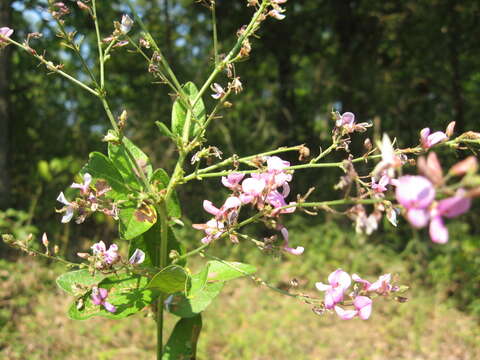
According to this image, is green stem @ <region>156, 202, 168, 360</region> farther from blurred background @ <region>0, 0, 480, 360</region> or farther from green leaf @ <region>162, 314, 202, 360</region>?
blurred background @ <region>0, 0, 480, 360</region>

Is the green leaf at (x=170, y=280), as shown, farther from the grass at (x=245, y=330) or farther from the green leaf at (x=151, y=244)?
the grass at (x=245, y=330)

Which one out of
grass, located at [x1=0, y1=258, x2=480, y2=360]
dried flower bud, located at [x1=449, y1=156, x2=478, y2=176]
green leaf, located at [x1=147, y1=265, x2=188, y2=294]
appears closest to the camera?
dried flower bud, located at [x1=449, y1=156, x2=478, y2=176]

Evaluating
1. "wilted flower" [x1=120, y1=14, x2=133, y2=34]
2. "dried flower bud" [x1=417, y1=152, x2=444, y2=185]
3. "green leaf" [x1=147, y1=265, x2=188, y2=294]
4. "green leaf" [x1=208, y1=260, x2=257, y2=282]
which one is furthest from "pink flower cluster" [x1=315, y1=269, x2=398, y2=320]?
"wilted flower" [x1=120, y1=14, x2=133, y2=34]

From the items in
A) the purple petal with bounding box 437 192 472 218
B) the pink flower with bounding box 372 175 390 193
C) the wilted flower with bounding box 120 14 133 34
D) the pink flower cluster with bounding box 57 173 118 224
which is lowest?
the pink flower cluster with bounding box 57 173 118 224

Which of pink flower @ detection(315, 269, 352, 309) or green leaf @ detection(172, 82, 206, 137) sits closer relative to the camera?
pink flower @ detection(315, 269, 352, 309)

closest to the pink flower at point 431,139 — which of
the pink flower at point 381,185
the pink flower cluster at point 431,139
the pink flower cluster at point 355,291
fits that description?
the pink flower cluster at point 431,139

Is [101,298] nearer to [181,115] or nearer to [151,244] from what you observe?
[151,244]

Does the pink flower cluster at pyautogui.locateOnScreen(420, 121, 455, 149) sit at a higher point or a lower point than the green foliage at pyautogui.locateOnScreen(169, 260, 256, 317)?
higher
